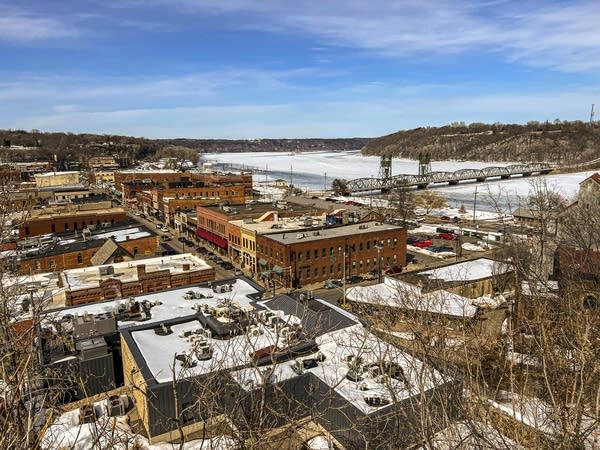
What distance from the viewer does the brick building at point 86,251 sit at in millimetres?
40531

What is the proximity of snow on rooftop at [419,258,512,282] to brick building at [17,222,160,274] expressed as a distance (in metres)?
27.6

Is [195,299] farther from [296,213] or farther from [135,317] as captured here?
[296,213]

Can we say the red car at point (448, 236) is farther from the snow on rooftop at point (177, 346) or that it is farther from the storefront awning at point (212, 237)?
the snow on rooftop at point (177, 346)

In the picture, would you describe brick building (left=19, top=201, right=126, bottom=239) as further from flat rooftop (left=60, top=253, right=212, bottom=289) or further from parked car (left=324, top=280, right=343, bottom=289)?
parked car (left=324, top=280, right=343, bottom=289)

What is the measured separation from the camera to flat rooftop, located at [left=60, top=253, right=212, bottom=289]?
33.8m

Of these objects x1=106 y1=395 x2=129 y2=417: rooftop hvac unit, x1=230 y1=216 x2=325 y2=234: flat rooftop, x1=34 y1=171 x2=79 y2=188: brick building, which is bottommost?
x1=106 y1=395 x2=129 y2=417: rooftop hvac unit

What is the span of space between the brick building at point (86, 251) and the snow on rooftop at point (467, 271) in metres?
27.6

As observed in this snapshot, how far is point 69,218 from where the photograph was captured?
190ft

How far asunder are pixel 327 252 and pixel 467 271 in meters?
12.8

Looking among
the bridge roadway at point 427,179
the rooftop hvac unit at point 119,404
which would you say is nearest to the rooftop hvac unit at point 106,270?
the rooftop hvac unit at point 119,404

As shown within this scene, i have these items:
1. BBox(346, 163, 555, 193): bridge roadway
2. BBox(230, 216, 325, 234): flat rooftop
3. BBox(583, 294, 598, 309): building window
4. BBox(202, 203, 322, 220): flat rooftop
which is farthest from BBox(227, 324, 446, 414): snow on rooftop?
BBox(346, 163, 555, 193): bridge roadway

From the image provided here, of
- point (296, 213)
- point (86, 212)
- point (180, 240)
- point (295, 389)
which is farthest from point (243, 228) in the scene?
point (295, 389)

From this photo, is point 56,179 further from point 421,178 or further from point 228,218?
point 421,178

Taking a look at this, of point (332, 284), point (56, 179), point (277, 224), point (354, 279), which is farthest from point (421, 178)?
point (332, 284)
